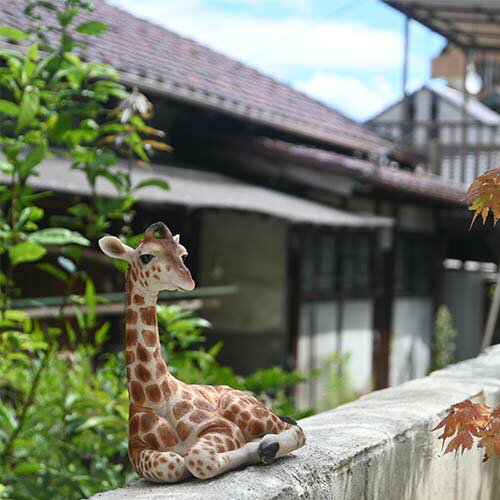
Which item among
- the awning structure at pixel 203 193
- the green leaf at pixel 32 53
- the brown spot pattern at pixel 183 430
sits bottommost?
the brown spot pattern at pixel 183 430

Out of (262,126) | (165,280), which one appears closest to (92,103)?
(165,280)

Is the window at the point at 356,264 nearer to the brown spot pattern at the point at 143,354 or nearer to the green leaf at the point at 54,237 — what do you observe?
the green leaf at the point at 54,237

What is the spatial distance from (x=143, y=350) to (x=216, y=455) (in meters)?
0.36

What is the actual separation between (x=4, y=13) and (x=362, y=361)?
6.34 meters

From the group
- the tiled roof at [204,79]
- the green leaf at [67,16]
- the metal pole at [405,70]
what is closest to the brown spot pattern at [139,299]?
the green leaf at [67,16]

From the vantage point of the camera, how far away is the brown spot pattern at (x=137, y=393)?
224cm

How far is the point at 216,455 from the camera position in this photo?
216cm

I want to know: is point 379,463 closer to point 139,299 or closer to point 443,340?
point 139,299

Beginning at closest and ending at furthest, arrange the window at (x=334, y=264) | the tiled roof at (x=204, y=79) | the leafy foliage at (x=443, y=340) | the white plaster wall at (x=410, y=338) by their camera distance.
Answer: the tiled roof at (x=204, y=79)
the window at (x=334, y=264)
the leafy foliage at (x=443, y=340)
the white plaster wall at (x=410, y=338)

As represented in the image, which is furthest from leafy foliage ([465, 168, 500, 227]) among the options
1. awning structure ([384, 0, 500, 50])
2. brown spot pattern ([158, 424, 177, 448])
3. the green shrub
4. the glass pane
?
awning structure ([384, 0, 500, 50])

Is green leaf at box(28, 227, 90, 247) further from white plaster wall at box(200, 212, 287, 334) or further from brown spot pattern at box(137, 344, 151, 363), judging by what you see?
white plaster wall at box(200, 212, 287, 334)

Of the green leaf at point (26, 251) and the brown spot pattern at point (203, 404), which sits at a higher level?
the green leaf at point (26, 251)

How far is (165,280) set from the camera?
7.18ft

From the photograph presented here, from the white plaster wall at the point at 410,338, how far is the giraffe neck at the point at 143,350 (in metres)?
9.51
